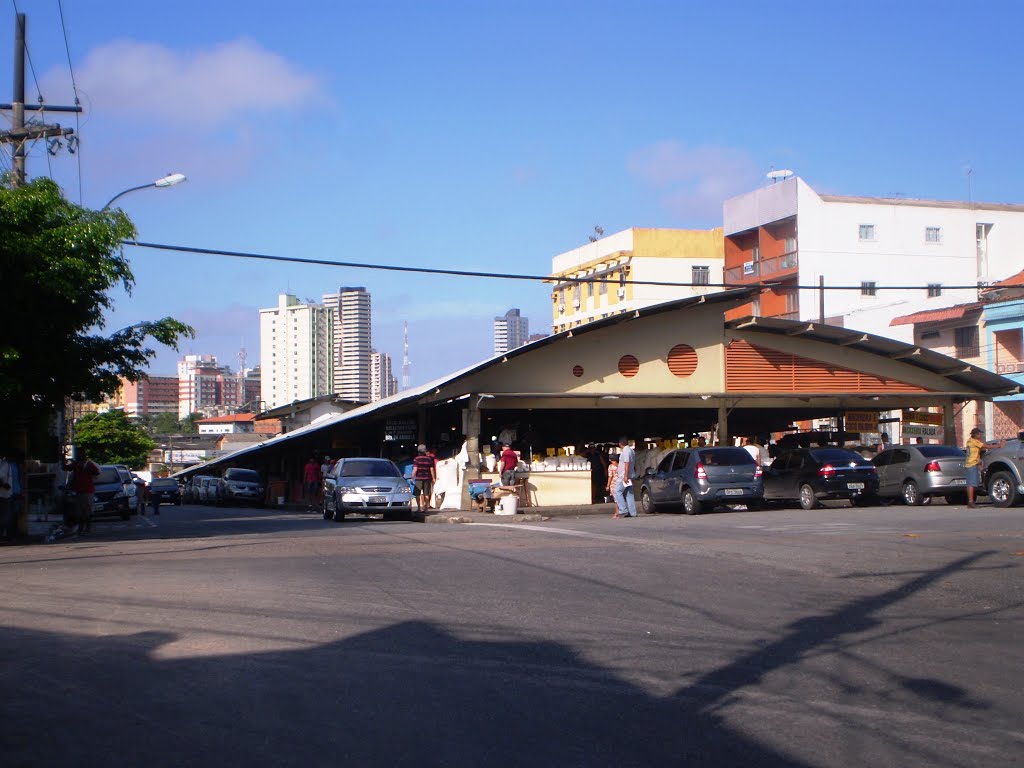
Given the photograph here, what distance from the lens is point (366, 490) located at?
2853 cm

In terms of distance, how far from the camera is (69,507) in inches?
998

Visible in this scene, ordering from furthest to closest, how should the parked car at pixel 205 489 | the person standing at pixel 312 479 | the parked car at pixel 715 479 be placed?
the parked car at pixel 205 489 < the person standing at pixel 312 479 < the parked car at pixel 715 479

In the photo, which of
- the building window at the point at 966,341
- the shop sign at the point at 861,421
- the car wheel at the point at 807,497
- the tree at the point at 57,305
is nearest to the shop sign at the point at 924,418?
the shop sign at the point at 861,421

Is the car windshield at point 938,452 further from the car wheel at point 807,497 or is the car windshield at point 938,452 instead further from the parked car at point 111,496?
the parked car at point 111,496

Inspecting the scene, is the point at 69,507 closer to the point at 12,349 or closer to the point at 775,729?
the point at 12,349

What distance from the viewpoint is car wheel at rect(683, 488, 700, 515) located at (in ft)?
90.7

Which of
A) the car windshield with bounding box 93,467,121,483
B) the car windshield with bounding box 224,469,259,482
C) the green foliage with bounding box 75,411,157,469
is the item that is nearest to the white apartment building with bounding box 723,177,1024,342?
the car windshield with bounding box 224,469,259,482

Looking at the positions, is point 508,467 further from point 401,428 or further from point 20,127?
point 20,127

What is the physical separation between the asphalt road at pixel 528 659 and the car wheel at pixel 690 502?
38.4ft

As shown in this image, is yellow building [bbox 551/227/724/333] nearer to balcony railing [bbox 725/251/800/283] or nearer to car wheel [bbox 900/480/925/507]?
balcony railing [bbox 725/251/800/283]

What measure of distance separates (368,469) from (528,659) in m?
21.6

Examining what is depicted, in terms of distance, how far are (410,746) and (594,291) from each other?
8003 centimetres

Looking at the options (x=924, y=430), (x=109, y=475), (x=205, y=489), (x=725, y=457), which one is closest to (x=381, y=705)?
(x=725, y=457)

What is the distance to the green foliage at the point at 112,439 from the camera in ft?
299
